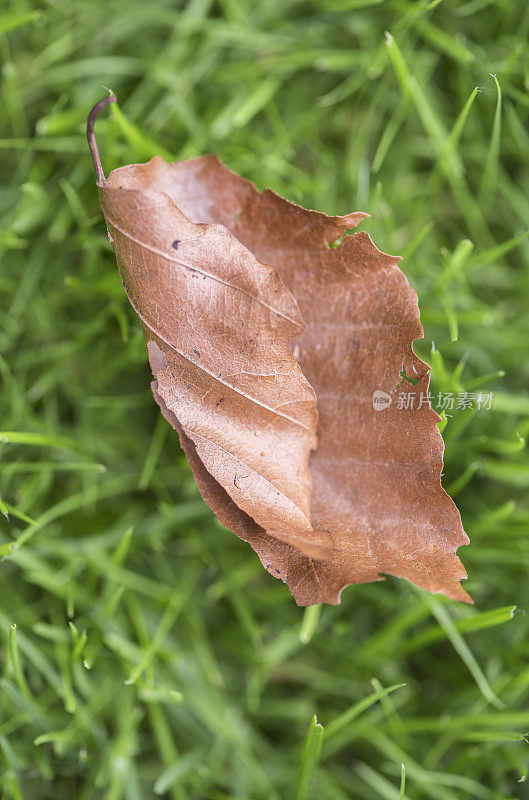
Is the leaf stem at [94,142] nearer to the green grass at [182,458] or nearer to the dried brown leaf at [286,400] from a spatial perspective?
the dried brown leaf at [286,400]

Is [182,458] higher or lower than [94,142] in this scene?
lower

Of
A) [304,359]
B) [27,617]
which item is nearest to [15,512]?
[27,617]

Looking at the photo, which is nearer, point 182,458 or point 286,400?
point 286,400

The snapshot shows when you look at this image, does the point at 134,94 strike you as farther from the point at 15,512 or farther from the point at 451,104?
the point at 15,512

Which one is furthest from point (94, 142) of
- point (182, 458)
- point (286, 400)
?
point (182, 458)

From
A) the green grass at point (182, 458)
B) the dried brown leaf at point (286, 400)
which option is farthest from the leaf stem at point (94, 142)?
the green grass at point (182, 458)

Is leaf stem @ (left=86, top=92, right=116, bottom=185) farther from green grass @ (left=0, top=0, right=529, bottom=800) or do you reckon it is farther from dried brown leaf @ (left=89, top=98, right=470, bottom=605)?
green grass @ (left=0, top=0, right=529, bottom=800)

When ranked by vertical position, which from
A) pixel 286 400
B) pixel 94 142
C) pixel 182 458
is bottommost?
pixel 182 458

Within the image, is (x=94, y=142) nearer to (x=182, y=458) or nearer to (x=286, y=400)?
(x=286, y=400)
